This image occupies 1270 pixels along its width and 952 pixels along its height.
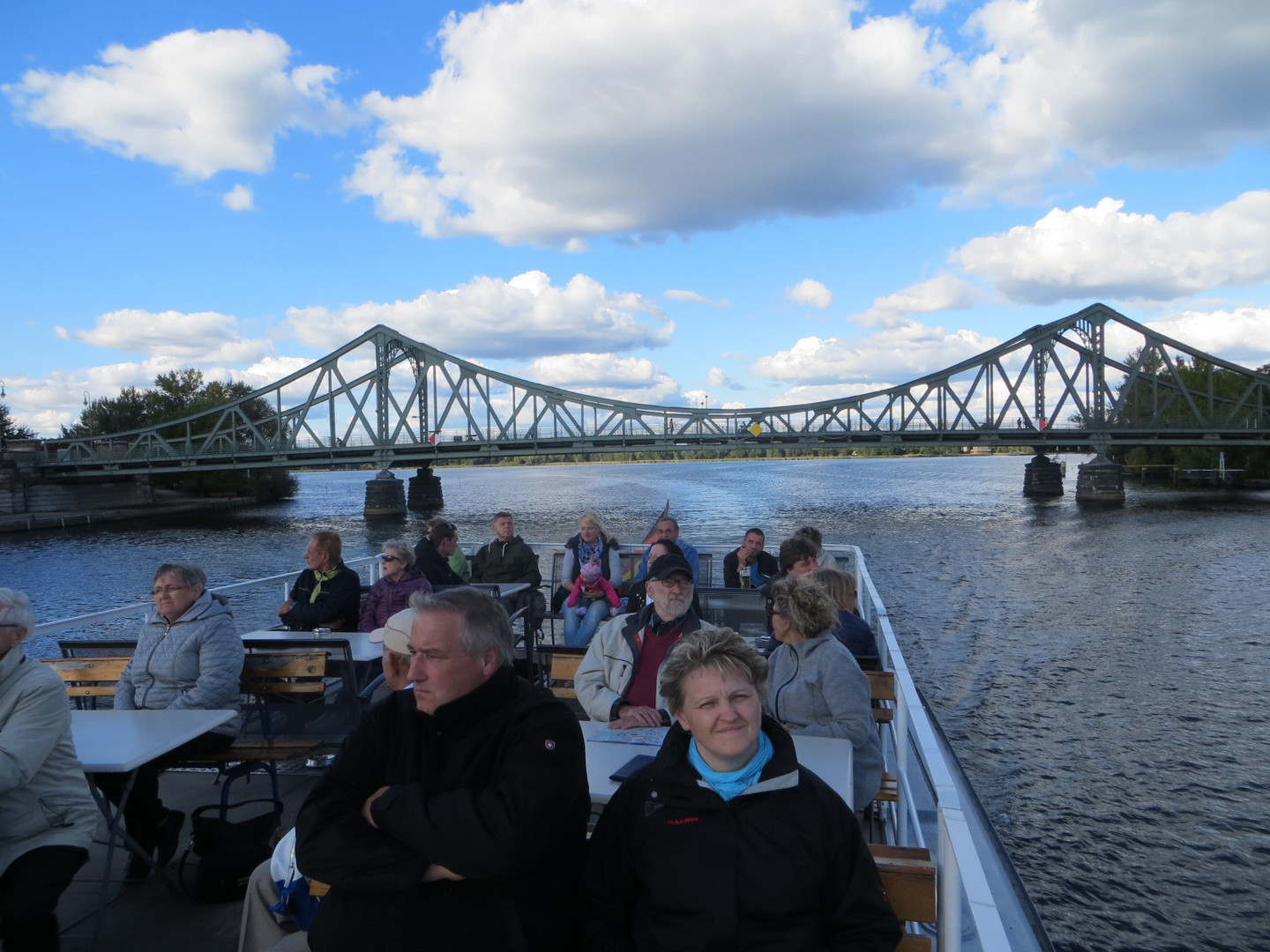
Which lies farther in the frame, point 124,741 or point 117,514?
point 117,514

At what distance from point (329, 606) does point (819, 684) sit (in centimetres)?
408

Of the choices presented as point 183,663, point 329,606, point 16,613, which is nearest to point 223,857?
point 183,663

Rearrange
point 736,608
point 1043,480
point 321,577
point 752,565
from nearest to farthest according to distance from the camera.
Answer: point 321,577, point 736,608, point 752,565, point 1043,480

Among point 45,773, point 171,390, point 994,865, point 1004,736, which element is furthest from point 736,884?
point 171,390

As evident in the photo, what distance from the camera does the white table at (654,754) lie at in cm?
305

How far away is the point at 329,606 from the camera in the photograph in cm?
661

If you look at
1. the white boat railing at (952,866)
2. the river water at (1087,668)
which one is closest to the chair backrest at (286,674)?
the white boat railing at (952,866)

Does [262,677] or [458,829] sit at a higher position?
[458,829]

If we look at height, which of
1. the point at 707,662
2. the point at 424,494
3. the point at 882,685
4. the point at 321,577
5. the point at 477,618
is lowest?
the point at 424,494

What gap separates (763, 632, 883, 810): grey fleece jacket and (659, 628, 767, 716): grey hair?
1.08m

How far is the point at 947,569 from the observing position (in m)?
26.2

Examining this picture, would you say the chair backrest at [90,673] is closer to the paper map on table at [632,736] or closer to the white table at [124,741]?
the white table at [124,741]

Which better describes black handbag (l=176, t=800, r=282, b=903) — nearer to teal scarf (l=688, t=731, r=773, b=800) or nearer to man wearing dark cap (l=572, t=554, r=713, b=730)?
man wearing dark cap (l=572, t=554, r=713, b=730)

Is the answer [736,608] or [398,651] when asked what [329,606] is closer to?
[736,608]
